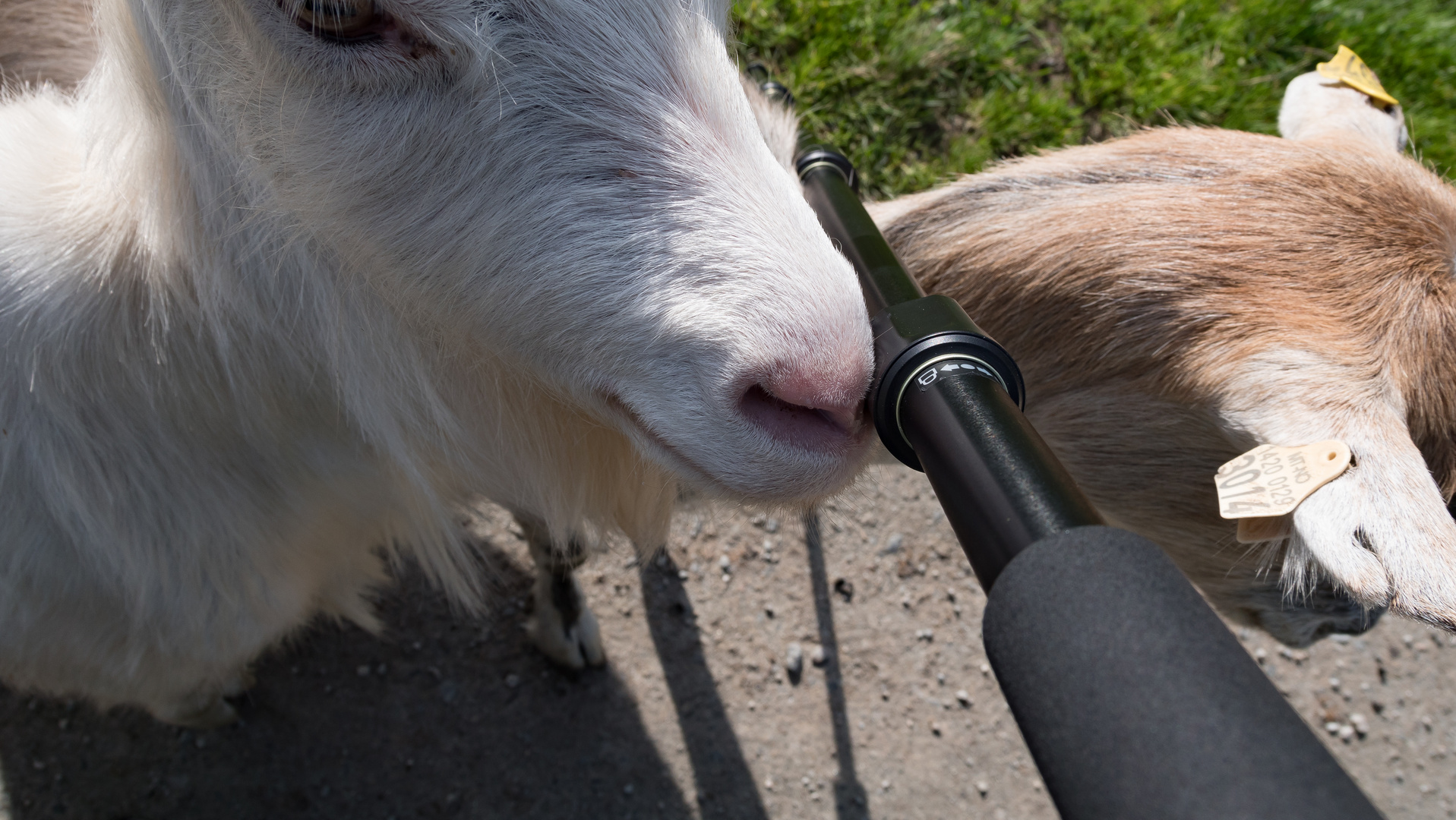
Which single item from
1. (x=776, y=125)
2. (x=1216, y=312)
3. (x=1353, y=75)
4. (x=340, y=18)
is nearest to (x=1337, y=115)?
(x=1353, y=75)

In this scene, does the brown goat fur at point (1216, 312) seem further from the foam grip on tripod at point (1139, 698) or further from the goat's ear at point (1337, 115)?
the foam grip on tripod at point (1139, 698)

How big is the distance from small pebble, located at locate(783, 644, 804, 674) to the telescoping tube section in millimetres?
2370

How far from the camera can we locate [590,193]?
128 cm

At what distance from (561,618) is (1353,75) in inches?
116

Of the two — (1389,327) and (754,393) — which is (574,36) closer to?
Result: (754,393)

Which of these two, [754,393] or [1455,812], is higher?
[754,393]

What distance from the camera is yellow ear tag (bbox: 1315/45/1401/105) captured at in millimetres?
2221

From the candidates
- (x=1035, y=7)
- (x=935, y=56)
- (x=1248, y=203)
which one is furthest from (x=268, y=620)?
(x=1035, y=7)

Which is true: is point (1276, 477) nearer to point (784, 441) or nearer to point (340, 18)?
point (784, 441)

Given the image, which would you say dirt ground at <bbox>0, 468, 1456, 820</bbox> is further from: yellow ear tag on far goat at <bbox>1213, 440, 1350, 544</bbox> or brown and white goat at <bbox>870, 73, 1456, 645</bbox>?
yellow ear tag on far goat at <bbox>1213, 440, 1350, 544</bbox>

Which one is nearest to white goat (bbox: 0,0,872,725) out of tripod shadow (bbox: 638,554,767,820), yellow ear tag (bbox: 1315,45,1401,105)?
tripod shadow (bbox: 638,554,767,820)

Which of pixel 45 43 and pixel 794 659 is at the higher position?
pixel 45 43

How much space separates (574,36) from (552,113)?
12 centimetres

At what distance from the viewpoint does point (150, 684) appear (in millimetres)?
2254
